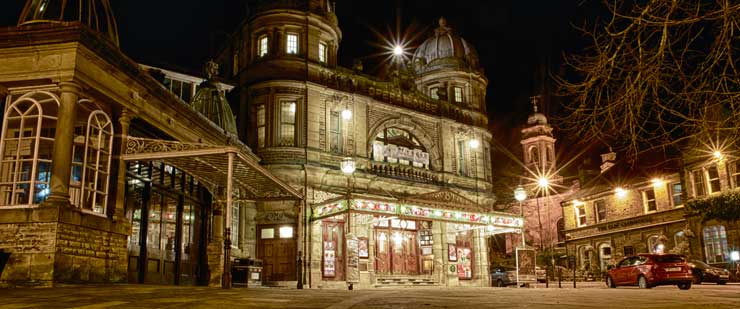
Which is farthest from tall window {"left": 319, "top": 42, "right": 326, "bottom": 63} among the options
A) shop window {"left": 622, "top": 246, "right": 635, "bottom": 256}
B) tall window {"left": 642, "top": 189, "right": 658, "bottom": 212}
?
shop window {"left": 622, "top": 246, "right": 635, "bottom": 256}

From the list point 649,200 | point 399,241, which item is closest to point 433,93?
point 399,241

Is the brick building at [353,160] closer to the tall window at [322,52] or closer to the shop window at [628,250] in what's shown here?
the tall window at [322,52]

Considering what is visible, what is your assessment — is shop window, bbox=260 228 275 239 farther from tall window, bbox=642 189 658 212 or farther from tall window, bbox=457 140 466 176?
tall window, bbox=642 189 658 212

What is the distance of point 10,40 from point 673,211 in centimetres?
3849

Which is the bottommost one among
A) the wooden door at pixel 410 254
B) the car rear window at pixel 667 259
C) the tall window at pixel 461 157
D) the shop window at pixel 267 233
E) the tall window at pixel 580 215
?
the car rear window at pixel 667 259

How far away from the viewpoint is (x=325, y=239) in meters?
30.0

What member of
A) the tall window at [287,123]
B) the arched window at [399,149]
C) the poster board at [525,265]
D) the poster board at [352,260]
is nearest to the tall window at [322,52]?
the tall window at [287,123]

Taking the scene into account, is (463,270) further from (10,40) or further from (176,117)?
(10,40)

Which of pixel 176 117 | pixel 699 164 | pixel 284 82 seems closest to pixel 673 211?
pixel 699 164

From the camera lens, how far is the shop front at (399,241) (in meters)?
27.7

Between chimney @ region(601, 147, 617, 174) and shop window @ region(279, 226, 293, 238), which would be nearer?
shop window @ region(279, 226, 293, 238)

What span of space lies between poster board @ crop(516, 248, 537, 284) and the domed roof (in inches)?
564

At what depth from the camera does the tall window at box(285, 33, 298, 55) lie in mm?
31714

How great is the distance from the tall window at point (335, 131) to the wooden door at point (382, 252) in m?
5.28
